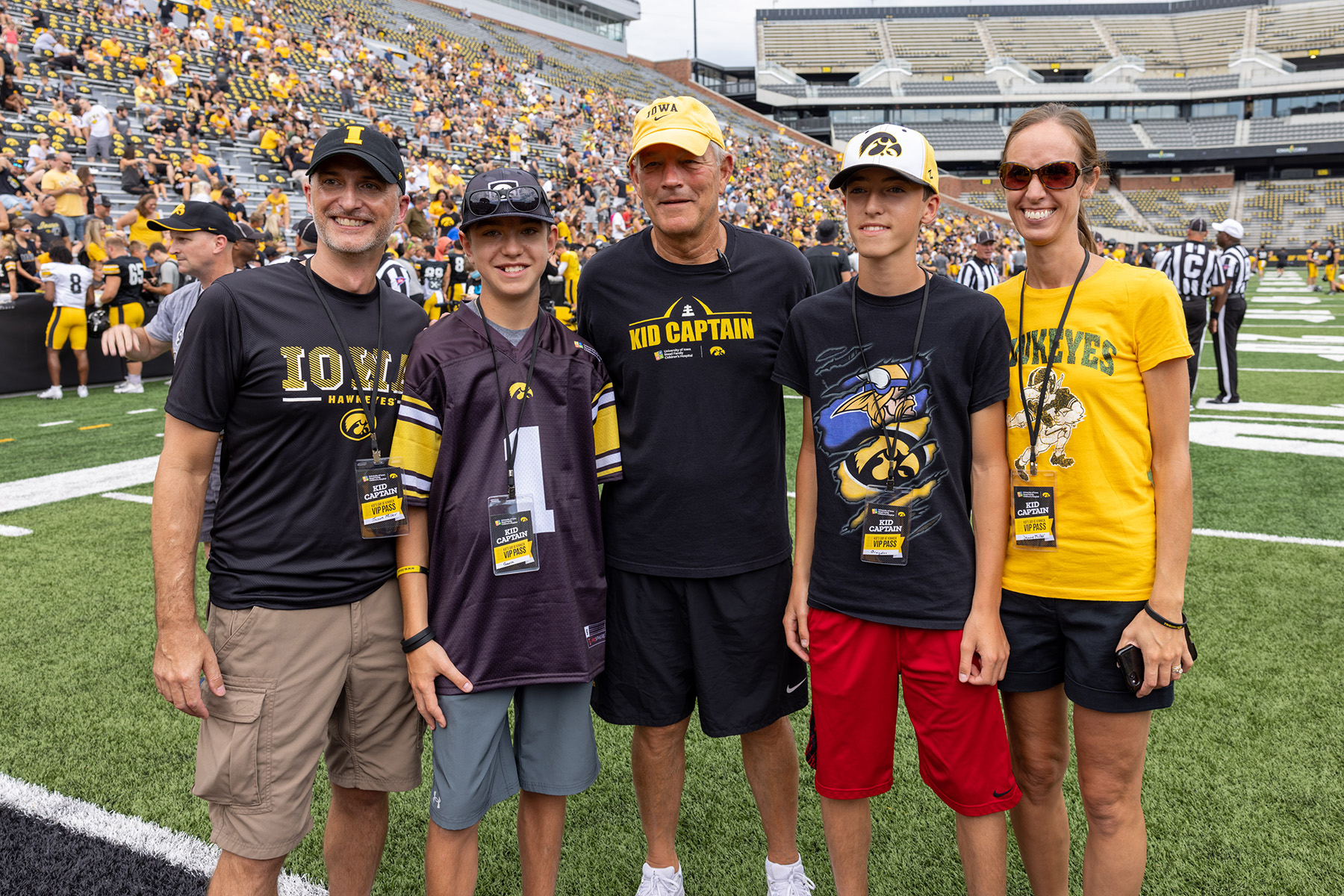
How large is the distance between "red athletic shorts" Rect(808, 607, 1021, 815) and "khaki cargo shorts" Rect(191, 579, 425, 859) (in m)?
1.07

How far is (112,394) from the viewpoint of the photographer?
10.6 meters

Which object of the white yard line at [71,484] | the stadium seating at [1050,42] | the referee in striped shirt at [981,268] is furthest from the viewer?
the stadium seating at [1050,42]

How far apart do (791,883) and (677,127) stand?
84.3 inches

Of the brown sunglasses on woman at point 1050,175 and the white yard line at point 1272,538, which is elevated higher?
the brown sunglasses on woman at point 1050,175

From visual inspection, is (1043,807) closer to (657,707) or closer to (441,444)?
(657,707)

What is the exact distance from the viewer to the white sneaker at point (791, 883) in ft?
7.81

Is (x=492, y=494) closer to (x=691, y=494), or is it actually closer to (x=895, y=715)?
(x=691, y=494)

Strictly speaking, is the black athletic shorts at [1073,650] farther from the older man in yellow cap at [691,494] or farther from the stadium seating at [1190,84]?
the stadium seating at [1190,84]

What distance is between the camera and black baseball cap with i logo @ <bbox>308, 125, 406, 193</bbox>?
197 centimetres

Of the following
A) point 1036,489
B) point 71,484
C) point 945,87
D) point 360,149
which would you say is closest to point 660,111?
point 360,149

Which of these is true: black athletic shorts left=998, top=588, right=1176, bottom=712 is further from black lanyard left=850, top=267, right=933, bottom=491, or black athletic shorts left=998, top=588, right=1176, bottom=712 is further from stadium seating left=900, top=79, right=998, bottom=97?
stadium seating left=900, top=79, right=998, bottom=97

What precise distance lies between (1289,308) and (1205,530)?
798 inches

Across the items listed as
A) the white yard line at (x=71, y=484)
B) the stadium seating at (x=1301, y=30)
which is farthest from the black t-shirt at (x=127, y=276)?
the stadium seating at (x=1301, y=30)

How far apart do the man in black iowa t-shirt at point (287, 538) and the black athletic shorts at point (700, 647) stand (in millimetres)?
619
